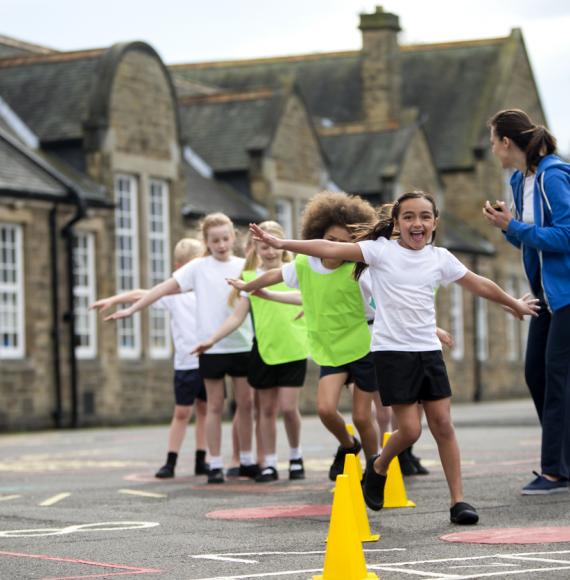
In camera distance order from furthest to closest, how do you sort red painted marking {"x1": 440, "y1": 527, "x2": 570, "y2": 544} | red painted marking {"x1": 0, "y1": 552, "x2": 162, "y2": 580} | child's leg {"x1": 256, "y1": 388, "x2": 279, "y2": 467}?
child's leg {"x1": 256, "y1": 388, "x2": 279, "y2": 467}, red painted marking {"x1": 440, "y1": 527, "x2": 570, "y2": 544}, red painted marking {"x1": 0, "y1": 552, "x2": 162, "y2": 580}

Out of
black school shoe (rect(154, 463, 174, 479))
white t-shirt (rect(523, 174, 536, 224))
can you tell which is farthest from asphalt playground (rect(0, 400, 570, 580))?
white t-shirt (rect(523, 174, 536, 224))

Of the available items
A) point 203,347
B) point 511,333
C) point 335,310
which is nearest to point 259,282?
point 335,310

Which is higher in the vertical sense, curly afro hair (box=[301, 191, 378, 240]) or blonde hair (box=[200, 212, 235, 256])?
blonde hair (box=[200, 212, 235, 256])

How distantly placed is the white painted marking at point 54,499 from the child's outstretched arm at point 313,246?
297 centimetres

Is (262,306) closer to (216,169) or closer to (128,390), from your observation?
(128,390)

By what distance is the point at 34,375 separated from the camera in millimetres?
30422

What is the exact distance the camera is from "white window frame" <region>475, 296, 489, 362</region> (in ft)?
163

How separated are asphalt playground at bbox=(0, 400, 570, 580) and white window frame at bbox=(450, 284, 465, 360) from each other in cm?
3326

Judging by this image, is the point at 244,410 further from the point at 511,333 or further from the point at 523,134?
the point at 511,333

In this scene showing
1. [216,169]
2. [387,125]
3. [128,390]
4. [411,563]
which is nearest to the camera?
[411,563]

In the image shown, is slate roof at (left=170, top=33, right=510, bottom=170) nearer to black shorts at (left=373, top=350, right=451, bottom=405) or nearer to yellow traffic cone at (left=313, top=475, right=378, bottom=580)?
black shorts at (left=373, top=350, right=451, bottom=405)

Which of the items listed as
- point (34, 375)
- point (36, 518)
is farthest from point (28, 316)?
point (36, 518)

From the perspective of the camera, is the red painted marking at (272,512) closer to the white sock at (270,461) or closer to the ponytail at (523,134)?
the white sock at (270,461)

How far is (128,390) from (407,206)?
80.1 feet
